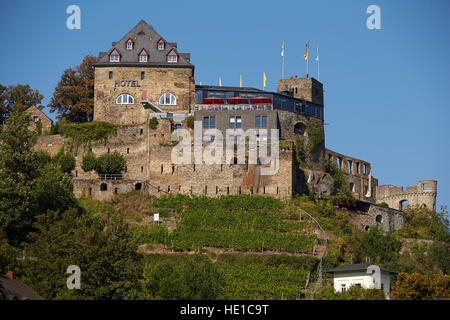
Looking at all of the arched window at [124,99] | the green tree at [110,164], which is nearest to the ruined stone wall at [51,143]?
the green tree at [110,164]

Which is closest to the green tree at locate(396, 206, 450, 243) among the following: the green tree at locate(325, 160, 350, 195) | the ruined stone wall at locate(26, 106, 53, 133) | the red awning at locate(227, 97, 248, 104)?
the green tree at locate(325, 160, 350, 195)

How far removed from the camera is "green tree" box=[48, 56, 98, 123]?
8844 centimetres

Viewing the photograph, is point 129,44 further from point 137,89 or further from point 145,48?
point 137,89

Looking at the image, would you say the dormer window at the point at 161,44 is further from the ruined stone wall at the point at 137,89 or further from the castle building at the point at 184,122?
the ruined stone wall at the point at 137,89

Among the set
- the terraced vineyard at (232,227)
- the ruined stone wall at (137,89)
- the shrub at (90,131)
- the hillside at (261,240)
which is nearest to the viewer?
the hillside at (261,240)

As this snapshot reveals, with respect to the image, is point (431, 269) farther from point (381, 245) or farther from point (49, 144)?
point (49, 144)

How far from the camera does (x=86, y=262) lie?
5653cm

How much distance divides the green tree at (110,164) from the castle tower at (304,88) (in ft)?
60.6

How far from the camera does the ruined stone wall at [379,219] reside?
76.9 meters

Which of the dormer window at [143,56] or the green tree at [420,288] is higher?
the dormer window at [143,56]

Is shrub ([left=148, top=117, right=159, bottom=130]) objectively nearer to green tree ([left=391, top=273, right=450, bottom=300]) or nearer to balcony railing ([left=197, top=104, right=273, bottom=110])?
balcony railing ([left=197, top=104, right=273, bottom=110])

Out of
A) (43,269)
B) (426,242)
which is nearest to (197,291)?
(43,269)

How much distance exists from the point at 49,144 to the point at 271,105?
19666 mm

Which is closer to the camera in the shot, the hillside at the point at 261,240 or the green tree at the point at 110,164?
the hillside at the point at 261,240
